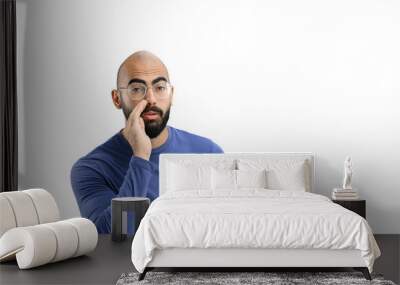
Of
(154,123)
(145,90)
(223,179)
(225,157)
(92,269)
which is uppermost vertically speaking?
(145,90)

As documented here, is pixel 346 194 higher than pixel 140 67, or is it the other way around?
pixel 140 67

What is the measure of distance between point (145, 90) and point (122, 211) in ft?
4.91

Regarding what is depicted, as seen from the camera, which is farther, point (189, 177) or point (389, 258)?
point (189, 177)

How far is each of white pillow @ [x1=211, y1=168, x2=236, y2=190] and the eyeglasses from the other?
4.01 ft

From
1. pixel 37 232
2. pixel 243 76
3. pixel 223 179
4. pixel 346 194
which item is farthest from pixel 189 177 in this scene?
pixel 37 232

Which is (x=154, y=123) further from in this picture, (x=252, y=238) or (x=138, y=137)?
(x=252, y=238)

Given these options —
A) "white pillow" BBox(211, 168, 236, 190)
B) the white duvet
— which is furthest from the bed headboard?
the white duvet

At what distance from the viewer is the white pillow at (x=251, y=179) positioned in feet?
21.7

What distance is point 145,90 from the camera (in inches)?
291

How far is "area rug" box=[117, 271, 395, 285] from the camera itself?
15.8 ft

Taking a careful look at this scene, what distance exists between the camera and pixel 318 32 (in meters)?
7.28

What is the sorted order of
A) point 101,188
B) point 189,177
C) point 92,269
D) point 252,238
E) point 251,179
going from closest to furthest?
point 252,238, point 92,269, point 251,179, point 189,177, point 101,188

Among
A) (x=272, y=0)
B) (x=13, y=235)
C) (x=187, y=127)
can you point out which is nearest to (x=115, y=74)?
(x=187, y=127)

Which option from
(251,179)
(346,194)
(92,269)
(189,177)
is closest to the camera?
(92,269)
